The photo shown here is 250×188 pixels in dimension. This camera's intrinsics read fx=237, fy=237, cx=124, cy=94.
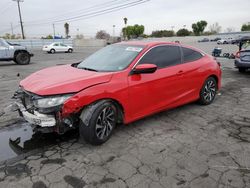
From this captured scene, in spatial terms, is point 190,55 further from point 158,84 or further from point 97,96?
point 97,96

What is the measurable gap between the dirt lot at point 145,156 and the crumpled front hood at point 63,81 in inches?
36.4

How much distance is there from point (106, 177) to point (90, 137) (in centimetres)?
74

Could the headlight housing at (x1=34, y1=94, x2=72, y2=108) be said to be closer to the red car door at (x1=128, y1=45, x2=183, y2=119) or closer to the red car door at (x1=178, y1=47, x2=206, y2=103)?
the red car door at (x1=128, y1=45, x2=183, y2=119)

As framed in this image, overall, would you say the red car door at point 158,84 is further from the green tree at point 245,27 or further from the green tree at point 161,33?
the green tree at point 245,27

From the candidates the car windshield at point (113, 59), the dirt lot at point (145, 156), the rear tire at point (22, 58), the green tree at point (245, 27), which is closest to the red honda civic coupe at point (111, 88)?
the car windshield at point (113, 59)

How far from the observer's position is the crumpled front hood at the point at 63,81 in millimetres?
3326

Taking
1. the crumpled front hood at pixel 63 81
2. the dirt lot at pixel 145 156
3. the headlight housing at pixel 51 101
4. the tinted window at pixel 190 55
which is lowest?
the dirt lot at pixel 145 156

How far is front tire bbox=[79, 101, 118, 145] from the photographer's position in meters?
3.41

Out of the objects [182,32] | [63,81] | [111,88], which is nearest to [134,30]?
[182,32]

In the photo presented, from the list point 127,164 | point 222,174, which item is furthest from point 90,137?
point 222,174

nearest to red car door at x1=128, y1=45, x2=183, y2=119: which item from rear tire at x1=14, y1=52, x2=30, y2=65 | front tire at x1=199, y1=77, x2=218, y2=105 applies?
front tire at x1=199, y1=77, x2=218, y2=105

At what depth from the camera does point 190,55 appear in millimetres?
5230

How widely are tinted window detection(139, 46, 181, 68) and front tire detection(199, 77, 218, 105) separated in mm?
1160

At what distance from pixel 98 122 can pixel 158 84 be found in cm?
139
